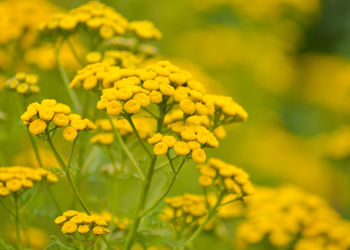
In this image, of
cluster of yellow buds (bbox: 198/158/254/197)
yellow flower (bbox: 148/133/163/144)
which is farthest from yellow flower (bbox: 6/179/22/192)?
cluster of yellow buds (bbox: 198/158/254/197)

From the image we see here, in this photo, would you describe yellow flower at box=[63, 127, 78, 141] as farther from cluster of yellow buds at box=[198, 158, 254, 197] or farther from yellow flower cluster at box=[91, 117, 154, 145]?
cluster of yellow buds at box=[198, 158, 254, 197]

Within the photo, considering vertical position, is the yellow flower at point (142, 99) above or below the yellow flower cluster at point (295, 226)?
below

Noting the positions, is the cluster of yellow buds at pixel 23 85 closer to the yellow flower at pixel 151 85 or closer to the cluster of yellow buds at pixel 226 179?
the yellow flower at pixel 151 85

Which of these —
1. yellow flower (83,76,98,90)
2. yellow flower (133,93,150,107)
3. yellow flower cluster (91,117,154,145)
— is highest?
yellow flower cluster (91,117,154,145)

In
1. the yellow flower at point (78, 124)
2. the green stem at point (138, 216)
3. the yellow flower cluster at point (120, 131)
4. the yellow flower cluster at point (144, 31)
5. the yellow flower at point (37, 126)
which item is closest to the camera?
the yellow flower at point (37, 126)

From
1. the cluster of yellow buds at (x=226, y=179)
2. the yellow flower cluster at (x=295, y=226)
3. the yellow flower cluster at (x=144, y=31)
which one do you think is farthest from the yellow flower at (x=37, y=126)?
the yellow flower cluster at (x=295, y=226)

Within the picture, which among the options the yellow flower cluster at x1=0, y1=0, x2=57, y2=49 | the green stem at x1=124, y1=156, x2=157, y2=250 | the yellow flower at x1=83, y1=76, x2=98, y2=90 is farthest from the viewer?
the yellow flower cluster at x1=0, y1=0, x2=57, y2=49

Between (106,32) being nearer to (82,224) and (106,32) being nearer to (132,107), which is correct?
(132,107)
